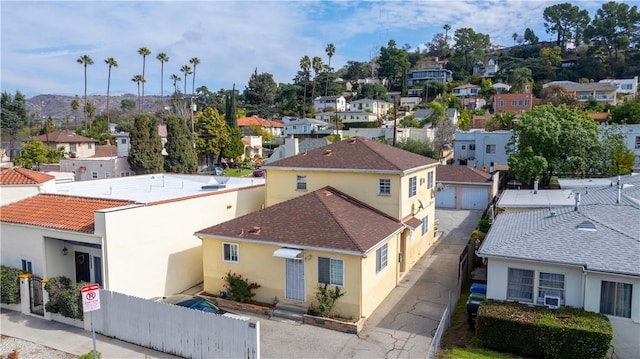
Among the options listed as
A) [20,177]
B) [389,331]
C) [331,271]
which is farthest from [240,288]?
[20,177]

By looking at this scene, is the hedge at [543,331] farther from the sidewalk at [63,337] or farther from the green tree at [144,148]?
the green tree at [144,148]

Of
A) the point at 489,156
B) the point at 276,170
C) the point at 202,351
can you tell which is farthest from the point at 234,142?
the point at 202,351

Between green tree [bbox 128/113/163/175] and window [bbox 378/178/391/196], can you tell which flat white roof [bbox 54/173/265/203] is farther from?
green tree [bbox 128/113/163/175]

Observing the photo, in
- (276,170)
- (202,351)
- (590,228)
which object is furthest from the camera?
(276,170)

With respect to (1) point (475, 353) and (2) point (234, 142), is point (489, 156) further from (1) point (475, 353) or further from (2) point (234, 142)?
(1) point (475, 353)

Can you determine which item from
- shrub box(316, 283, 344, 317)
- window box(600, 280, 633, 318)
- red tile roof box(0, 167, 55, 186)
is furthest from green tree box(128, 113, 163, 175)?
window box(600, 280, 633, 318)
